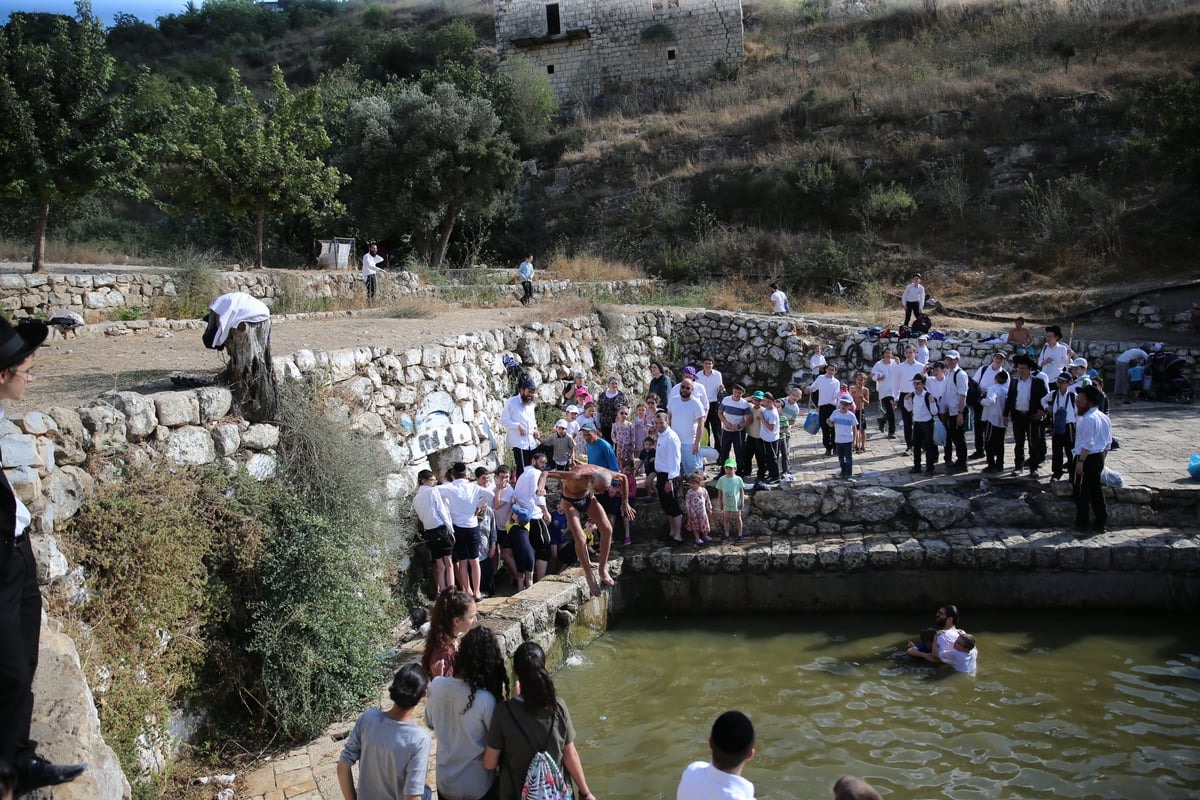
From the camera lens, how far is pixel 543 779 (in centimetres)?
410

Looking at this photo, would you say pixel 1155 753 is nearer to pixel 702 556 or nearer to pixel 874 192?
pixel 702 556

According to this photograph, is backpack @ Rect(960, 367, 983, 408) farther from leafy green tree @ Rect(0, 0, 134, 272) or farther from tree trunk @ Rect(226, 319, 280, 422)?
leafy green tree @ Rect(0, 0, 134, 272)

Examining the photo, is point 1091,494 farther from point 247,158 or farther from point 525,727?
point 247,158

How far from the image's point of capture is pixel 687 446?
10.7 meters

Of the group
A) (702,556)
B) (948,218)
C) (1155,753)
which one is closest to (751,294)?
(948,218)

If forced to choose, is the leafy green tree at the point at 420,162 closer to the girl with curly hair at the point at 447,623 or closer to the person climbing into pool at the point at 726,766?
the girl with curly hair at the point at 447,623

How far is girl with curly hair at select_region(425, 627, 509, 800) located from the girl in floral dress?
5.97 metres

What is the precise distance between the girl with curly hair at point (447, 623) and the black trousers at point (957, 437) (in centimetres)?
796

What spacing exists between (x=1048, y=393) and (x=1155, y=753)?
5068 millimetres

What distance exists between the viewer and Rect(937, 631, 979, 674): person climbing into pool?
26.1ft

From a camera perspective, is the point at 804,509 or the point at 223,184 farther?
the point at 223,184

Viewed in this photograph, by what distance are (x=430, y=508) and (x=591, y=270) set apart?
15031 millimetres

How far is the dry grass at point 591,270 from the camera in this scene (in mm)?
22450

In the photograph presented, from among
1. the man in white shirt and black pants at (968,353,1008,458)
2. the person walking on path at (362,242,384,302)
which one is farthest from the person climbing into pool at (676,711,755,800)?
the person walking on path at (362,242,384,302)
